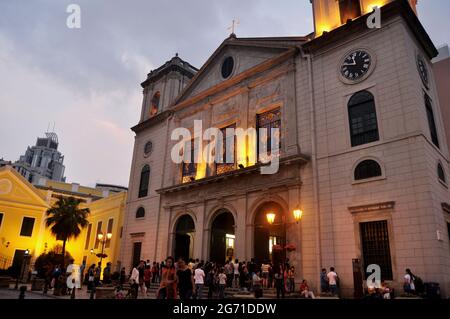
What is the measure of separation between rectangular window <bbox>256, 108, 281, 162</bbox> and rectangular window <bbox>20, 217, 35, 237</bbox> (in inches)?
1066

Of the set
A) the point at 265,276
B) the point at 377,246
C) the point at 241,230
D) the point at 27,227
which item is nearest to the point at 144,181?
the point at 241,230

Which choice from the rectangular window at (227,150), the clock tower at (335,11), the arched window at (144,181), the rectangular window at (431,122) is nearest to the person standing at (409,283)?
the rectangular window at (431,122)

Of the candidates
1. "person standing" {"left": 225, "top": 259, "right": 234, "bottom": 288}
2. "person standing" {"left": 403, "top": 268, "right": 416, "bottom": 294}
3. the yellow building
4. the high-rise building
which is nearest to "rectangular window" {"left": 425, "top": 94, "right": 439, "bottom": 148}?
"person standing" {"left": 403, "top": 268, "right": 416, "bottom": 294}

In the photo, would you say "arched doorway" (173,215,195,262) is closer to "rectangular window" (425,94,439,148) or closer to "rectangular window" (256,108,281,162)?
"rectangular window" (256,108,281,162)

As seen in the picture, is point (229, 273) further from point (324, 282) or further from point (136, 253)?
point (136, 253)

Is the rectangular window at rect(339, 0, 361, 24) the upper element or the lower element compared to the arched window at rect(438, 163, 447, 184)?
upper

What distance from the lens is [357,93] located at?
16.5 meters

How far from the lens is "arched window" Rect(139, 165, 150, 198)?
87.5ft

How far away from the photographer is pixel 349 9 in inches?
722

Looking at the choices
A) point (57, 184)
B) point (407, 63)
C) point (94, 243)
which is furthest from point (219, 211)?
point (57, 184)

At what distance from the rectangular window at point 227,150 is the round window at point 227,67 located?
3866 millimetres

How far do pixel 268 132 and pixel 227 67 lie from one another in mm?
6481
